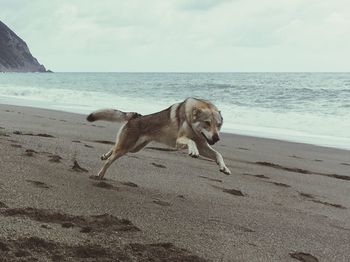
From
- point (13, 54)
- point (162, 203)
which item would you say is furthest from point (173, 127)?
point (13, 54)

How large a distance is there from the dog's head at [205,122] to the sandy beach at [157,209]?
2.37 feet

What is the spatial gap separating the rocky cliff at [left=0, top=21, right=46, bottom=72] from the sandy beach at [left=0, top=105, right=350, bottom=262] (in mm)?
161012

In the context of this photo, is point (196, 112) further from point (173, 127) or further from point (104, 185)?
point (104, 185)

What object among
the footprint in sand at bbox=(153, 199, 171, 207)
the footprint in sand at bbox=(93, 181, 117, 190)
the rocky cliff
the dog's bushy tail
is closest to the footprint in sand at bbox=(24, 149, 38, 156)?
the dog's bushy tail

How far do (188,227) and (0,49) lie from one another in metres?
171

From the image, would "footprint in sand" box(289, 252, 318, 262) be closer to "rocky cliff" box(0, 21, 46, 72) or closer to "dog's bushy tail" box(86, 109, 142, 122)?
"dog's bushy tail" box(86, 109, 142, 122)

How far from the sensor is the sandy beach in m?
3.46

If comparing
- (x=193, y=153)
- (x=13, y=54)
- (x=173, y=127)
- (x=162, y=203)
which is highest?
(x=13, y=54)

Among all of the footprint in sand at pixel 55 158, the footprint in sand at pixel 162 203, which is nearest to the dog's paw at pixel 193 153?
the footprint in sand at pixel 162 203

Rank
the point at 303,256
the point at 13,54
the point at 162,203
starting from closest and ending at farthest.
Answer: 1. the point at 303,256
2. the point at 162,203
3. the point at 13,54

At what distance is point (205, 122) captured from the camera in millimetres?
5777

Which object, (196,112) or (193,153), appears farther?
(196,112)

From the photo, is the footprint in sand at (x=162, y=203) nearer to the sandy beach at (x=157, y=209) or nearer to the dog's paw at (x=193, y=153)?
the sandy beach at (x=157, y=209)

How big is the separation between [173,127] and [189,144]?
0.62 metres
